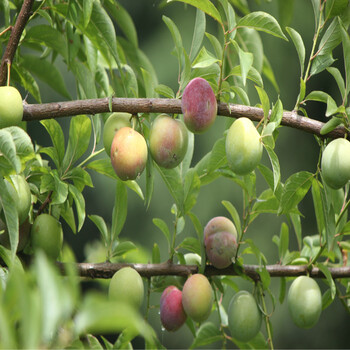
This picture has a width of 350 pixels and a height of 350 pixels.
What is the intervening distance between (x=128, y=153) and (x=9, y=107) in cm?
12

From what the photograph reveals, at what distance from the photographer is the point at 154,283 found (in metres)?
0.81

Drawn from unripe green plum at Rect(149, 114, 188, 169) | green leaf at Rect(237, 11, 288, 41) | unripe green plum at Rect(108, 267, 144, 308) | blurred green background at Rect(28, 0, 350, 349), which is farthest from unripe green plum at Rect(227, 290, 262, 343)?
blurred green background at Rect(28, 0, 350, 349)

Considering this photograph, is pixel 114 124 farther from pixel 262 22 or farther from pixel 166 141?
pixel 262 22

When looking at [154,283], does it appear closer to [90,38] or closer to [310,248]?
[310,248]

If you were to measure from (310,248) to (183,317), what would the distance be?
0.21m

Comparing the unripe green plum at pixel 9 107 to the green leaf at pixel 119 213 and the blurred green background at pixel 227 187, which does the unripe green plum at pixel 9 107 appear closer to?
the green leaf at pixel 119 213

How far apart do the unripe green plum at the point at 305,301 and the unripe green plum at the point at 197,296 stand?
0.11 metres

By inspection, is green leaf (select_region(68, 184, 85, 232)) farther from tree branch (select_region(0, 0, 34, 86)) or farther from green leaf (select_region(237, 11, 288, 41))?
green leaf (select_region(237, 11, 288, 41))

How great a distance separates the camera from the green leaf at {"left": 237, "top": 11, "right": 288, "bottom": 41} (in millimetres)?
590

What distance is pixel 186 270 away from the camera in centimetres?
75

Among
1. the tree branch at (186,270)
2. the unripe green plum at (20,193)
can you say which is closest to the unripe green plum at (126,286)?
the tree branch at (186,270)

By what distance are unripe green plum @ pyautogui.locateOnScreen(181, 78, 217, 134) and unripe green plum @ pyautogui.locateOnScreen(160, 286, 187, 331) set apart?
0.85 ft

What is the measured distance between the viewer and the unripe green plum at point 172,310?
762mm

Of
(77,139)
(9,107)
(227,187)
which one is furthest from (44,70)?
(227,187)
